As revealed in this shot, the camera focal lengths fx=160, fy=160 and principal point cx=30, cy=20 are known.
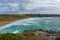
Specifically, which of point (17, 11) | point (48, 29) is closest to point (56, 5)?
point (48, 29)

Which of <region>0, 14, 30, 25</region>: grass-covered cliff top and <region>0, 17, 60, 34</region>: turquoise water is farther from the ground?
<region>0, 14, 30, 25</region>: grass-covered cliff top

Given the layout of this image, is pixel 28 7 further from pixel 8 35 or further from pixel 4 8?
pixel 8 35

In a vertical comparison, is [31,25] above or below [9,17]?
below

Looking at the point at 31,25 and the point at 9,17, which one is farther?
the point at 9,17

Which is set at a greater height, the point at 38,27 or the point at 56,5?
the point at 56,5

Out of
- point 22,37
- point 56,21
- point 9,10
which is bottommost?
point 22,37

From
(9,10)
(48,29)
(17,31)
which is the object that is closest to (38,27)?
(48,29)

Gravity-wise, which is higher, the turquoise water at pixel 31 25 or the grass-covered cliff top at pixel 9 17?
the grass-covered cliff top at pixel 9 17
